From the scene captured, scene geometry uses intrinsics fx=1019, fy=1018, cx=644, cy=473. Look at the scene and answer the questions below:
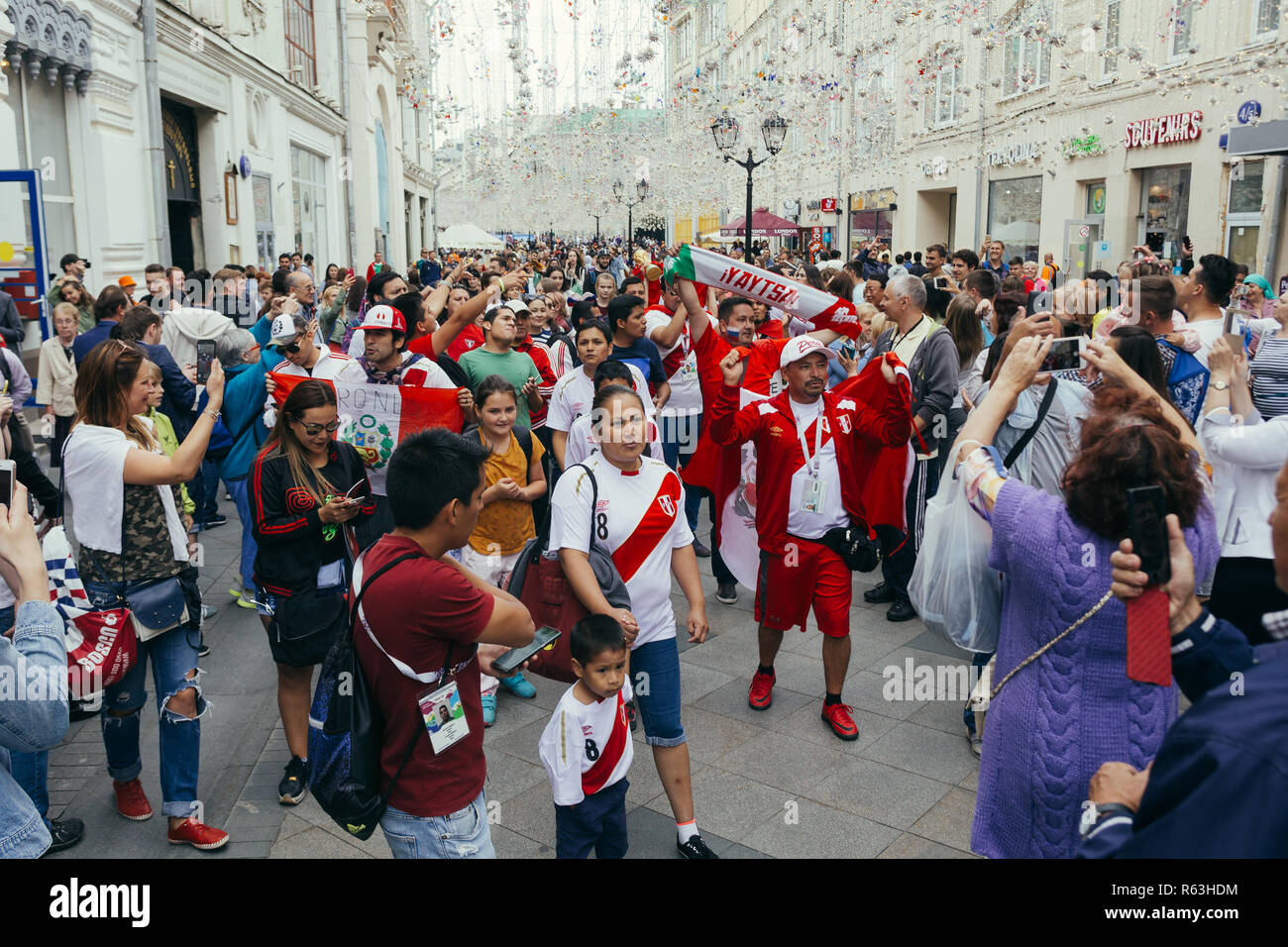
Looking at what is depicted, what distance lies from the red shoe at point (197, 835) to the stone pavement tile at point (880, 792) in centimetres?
251

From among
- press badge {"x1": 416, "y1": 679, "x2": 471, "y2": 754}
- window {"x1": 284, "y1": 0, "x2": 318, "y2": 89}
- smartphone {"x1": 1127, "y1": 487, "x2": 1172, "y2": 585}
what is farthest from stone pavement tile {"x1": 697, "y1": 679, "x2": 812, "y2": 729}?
window {"x1": 284, "y1": 0, "x2": 318, "y2": 89}

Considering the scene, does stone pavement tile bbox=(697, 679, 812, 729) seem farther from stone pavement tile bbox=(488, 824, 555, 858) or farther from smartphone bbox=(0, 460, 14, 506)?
smartphone bbox=(0, 460, 14, 506)

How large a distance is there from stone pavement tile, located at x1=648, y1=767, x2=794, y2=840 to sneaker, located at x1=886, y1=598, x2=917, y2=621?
252cm

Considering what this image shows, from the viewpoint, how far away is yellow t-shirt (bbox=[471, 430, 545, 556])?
543 centimetres

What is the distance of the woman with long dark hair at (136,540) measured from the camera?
394 centimetres

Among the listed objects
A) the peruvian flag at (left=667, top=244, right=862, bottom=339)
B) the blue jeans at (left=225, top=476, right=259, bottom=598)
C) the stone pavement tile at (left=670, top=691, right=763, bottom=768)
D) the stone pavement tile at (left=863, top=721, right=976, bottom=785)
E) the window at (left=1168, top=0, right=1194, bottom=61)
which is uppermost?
the window at (left=1168, top=0, right=1194, bottom=61)

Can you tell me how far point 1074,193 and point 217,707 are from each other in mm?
22880

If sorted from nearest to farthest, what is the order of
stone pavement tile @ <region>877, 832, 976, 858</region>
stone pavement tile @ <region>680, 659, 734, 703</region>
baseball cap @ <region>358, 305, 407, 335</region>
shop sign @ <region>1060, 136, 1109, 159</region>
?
stone pavement tile @ <region>877, 832, 976, 858</region>
stone pavement tile @ <region>680, 659, 734, 703</region>
baseball cap @ <region>358, 305, 407, 335</region>
shop sign @ <region>1060, 136, 1109, 159</region>

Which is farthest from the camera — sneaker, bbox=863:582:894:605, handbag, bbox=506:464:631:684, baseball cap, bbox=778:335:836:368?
sneaker, bbox=863:582:894:605

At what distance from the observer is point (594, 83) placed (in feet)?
87.1

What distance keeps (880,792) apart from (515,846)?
5.40 feet

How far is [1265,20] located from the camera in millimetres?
16469

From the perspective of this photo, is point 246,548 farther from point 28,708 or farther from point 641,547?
point 28,708
